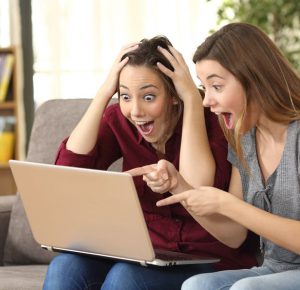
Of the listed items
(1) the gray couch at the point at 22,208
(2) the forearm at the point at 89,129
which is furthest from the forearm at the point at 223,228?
(1) the gray couch at the point at 22,208

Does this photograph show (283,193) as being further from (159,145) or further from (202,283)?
(159,145)

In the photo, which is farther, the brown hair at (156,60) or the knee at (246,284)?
the brown hair at (156,60)

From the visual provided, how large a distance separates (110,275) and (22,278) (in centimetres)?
37

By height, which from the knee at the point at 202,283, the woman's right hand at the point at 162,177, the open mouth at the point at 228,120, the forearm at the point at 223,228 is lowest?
the knee at the point at 202,283

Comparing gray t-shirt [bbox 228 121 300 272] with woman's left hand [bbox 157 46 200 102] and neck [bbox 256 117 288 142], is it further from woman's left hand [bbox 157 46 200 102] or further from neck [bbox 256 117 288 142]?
woman's left hand [bbox 157 46 200 102]

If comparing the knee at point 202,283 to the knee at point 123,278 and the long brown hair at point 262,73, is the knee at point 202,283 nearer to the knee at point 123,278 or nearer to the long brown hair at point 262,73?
the knee at point 123,278

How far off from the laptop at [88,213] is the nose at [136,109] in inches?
11.5

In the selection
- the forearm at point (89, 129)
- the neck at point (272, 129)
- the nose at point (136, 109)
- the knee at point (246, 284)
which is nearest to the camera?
the knee at point (246, 284)

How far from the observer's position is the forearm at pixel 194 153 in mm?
2002

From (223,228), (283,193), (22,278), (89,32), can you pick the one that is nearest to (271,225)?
(283,193)

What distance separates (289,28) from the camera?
4242 millimetres

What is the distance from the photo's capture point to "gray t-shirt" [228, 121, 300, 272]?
5.98 ft

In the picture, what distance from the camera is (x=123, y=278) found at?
184 centimetres

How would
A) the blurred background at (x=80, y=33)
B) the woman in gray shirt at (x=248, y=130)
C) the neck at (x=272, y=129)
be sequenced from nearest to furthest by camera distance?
the woman in gray shirt at (x=248, y=130), the neck at (x=272, y=129), the blurred background at (x=80, y=33)
